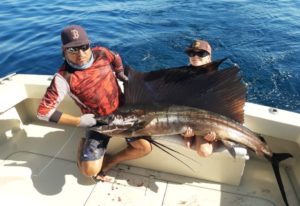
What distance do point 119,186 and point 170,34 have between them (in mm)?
4580

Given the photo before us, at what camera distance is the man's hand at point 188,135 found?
237 centimetres

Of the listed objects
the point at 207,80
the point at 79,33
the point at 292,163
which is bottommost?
the point at 292,163

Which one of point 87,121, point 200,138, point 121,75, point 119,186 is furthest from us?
point 121,75

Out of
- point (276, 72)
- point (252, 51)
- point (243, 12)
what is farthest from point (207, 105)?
point (243, 12)

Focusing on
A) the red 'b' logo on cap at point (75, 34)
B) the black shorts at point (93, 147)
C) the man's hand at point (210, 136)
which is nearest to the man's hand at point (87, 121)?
the black shorts at point (93, 147)

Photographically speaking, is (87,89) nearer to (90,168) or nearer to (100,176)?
(90,168)

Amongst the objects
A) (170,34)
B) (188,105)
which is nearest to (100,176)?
(188,105)

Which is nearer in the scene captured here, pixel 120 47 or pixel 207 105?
pixel 207 105

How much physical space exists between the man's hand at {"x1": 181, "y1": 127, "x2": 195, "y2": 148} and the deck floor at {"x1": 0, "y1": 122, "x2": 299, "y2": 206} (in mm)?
398

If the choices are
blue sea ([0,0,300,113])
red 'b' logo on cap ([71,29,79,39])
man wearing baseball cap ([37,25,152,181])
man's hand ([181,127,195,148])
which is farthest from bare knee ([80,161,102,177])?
blue sea ([0,0,300,113])

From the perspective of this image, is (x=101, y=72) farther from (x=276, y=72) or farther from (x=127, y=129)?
(x=276, y=72)

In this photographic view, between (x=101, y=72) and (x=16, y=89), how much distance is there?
971mm

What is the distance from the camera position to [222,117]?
2.40 meters

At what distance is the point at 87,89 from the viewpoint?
2.60 m
